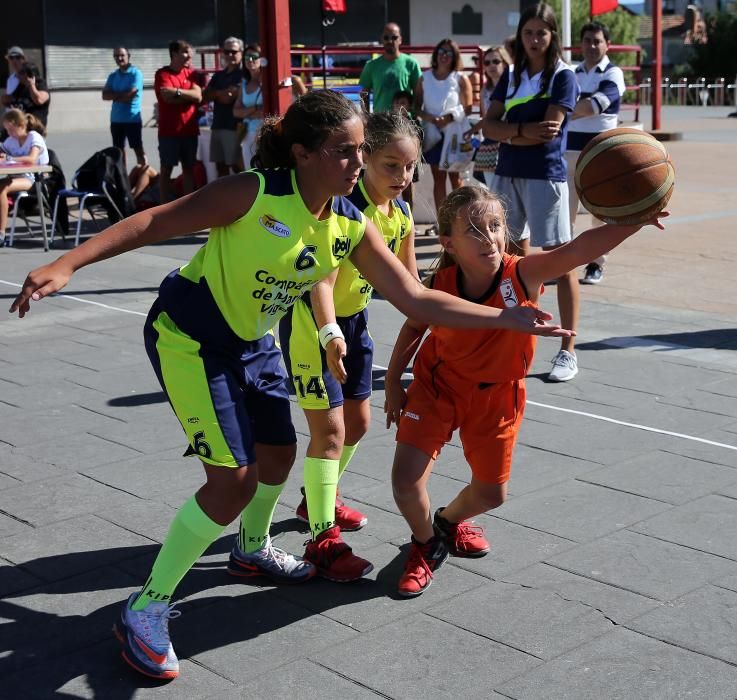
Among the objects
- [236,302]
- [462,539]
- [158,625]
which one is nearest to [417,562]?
[462,539]

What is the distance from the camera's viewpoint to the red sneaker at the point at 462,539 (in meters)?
4.25

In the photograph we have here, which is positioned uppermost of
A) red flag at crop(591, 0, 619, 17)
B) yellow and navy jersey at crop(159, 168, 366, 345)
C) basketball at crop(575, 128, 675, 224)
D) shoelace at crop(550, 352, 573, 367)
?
red flag at crop(591, 0, 619, 17)

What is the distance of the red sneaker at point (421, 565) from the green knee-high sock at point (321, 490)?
1.11 ft

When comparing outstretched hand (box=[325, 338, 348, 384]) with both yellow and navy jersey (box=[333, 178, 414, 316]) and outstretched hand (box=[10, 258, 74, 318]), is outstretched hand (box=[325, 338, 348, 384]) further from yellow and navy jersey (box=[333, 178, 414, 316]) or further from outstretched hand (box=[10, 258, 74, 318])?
outstretched hand (box=[10, 258, 74, 318])

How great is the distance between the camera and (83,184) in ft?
41.4

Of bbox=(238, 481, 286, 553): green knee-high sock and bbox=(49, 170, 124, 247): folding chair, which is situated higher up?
bbox=(49, 170, 124, 247): folding chair

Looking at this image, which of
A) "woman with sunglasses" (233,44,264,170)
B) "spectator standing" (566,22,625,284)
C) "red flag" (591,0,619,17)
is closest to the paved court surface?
"spectator standing" (566,22,625,284)

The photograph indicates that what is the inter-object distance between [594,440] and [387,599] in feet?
6.63

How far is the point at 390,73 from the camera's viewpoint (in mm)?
12062

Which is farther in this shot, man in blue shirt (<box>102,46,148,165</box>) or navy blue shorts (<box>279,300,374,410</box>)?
man in blue shirt (<box>102,46,148,165</box>)

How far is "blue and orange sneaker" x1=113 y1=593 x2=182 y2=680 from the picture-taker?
11.0 ft

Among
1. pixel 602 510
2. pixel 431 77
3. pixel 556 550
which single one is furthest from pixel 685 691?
pixel 431 77

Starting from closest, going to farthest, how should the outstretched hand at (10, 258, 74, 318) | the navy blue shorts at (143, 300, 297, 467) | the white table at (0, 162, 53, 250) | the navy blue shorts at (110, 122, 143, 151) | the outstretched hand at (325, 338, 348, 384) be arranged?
the outstretched hand at (10, 258, 74, 318)
the navy blue shorts at (143, 300, 297, 467)
the outstretched hand at (325, 338, 348, 384)
the white table at (0, 162, 53, 250)
the navy blue shorts at (110, 122, 143, 151)

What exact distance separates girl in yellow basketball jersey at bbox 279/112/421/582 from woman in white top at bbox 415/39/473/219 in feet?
23.6
